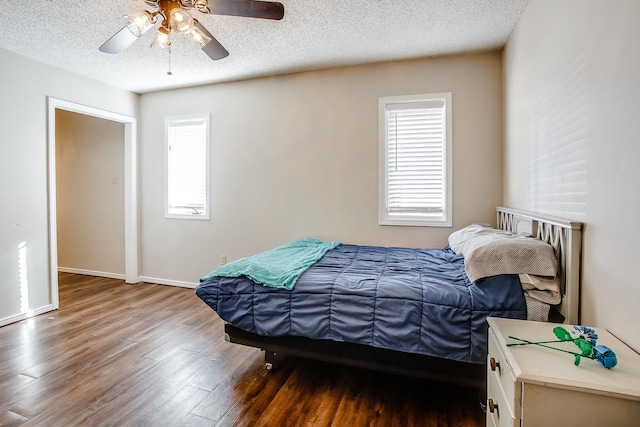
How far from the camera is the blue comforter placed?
1619 millimetres

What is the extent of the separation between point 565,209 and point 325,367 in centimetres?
171

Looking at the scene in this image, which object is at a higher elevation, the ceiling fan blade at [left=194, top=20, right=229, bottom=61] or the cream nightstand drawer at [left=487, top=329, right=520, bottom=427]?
the ceiling fan blade at [left=194, top=20, right=229, bottom=61]

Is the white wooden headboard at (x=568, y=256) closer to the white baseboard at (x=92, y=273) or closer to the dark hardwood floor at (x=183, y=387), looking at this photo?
the dark hardwood floor at (x=183, y=387)

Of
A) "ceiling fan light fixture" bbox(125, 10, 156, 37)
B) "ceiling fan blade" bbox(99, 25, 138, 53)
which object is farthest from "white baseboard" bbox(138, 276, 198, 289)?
"ceiling fan light fixture" bbox(125, 10, 156, 37)

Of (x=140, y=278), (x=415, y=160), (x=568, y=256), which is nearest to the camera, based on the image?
(x=568, y=256)

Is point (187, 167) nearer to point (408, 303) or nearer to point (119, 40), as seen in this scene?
point (119, 40)


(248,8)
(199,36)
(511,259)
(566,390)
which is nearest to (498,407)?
(566,390)

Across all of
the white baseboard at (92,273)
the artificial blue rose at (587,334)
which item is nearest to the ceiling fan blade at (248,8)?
the artificial blue rose at (587,334)

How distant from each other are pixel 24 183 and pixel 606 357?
4333 millimetres

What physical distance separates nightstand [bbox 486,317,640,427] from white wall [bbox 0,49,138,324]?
3.95 meters

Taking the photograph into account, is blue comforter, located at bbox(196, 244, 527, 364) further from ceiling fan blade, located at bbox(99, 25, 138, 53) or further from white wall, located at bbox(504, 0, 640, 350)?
ceiling fan blade, located at bbox(99, 25, 138, 53)

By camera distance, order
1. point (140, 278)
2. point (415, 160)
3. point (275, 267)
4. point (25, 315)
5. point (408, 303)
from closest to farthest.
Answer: point (408, 303), point (275, 267), point (25, 315), point (415, 160), point (140, 278)

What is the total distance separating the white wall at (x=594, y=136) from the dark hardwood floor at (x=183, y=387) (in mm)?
962

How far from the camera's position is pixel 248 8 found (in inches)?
75.2
